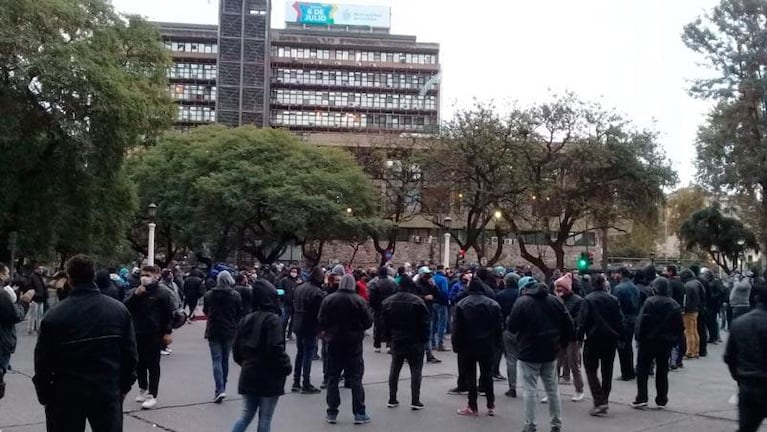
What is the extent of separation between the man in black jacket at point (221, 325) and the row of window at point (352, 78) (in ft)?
273

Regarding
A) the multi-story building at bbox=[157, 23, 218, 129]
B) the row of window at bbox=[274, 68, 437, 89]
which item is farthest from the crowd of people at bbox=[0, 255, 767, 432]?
the row of window at bbox=[274, 68, 437, 89]

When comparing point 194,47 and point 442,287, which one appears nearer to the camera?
point 442,287

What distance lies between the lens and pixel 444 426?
8719 mm

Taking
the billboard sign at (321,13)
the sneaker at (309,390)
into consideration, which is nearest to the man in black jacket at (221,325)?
the sneaker at (309,390)

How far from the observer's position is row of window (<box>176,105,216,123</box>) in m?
87.4

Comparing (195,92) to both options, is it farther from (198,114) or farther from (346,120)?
(346,120)

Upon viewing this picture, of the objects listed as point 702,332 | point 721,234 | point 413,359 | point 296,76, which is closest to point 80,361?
point 413,359

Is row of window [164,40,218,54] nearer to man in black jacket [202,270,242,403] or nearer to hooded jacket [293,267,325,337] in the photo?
hooded jacket [293,267,325,337]

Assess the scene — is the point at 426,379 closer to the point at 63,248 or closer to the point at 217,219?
the point at 63,248

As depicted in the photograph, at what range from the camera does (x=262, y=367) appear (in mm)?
6898

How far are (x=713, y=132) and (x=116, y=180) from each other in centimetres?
3173

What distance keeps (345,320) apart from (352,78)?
8626 cm

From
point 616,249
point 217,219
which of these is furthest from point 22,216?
point 616,249

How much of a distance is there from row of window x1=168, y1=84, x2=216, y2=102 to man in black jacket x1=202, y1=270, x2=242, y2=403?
81258 millimetres
